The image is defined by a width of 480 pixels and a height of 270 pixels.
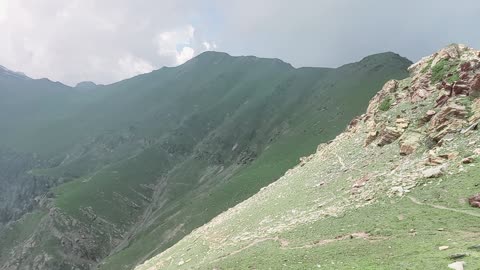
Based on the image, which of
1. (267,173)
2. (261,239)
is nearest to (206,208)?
(267,173)

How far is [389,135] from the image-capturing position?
47.3 metres

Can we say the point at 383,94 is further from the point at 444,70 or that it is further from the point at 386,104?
the point at 444,70

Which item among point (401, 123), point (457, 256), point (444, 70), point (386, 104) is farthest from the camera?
point (386, 104)

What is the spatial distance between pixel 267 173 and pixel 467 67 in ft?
443

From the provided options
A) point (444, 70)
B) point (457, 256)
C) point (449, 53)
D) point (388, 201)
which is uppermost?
point (449, 53)

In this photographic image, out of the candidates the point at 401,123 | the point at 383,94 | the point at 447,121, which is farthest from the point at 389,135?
the point at 383,94

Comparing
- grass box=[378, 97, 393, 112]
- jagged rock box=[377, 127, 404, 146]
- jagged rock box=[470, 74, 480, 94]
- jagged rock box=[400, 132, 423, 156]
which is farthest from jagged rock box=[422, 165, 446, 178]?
grass box=[378, 97, 393, 112]

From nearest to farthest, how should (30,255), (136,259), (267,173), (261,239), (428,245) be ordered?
(428,245)
(261,239)
(136,259)
(267,173)
(30,255)

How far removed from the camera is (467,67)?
151ft

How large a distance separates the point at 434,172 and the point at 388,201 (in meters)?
4.84

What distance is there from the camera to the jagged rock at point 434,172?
115 ft

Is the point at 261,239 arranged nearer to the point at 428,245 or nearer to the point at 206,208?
the point at 428,245

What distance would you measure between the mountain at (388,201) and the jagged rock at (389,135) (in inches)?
5.4

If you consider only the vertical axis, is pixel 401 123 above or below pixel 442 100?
below
